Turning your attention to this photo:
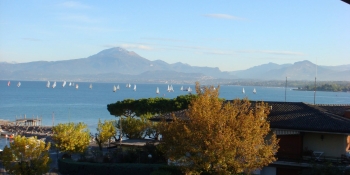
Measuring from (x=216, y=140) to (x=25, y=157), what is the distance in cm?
949

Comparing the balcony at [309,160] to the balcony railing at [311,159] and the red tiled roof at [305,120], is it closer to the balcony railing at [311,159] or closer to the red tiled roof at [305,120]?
the balcony railing at [311,159]

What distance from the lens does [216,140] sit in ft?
60.3

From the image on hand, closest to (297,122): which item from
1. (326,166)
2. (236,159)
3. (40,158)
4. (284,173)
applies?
(284,173)

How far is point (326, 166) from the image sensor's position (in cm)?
2158

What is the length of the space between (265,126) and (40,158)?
35.0 ft

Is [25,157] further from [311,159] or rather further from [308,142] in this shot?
[308,142]

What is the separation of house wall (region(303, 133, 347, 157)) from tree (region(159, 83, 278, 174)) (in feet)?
23.4

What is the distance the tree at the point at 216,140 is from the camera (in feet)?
60.8

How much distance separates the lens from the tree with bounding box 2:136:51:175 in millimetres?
21812

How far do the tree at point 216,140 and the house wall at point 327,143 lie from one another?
7.12 metres

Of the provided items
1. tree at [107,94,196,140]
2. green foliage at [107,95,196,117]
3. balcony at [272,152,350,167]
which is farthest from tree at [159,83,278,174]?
green foliage at [107,95,196,117]

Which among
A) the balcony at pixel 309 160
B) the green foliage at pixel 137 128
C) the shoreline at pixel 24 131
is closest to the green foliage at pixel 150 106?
the green foliage at pixel 137 128

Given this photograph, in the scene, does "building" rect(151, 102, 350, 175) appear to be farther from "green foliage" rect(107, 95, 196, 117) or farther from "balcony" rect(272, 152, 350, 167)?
"green foliage" rect(107, 95, 196, 117)

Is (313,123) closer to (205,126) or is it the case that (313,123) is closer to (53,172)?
(205,126)
